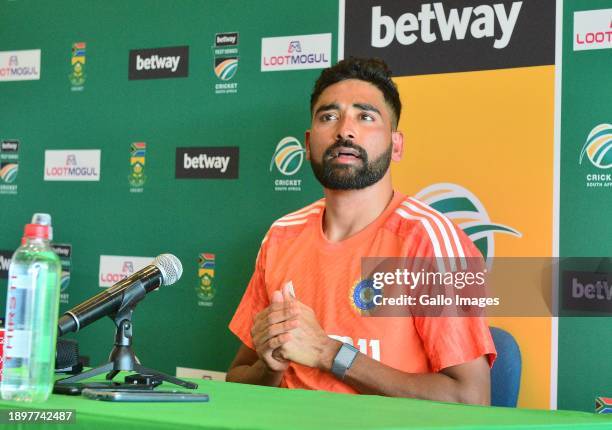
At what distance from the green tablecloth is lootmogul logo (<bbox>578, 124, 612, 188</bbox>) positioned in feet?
4.51

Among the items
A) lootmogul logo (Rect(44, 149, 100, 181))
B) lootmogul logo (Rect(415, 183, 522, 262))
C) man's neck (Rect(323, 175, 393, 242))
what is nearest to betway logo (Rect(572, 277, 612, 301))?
lootmogul logo (Rect(415, 183, 522, 262))

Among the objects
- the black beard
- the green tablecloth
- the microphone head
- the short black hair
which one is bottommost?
the green tablecloth

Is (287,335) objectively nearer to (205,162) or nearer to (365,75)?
(365,75)

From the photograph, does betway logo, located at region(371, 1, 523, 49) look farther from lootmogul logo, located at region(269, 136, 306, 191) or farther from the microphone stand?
the microphone stand

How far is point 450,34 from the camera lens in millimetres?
2572

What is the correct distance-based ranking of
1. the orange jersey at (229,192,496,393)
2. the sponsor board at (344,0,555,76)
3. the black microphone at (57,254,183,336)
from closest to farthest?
the black microphone at (57,254,183,336) → the orange jersey at (229,192,496,393) → the sponsor board at (344,0,555,76)

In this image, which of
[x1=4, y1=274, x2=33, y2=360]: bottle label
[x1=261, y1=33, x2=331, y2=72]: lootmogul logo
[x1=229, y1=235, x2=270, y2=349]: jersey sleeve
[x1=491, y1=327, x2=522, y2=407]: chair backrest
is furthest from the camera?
[x1=261, y1=33, x2=331, y2=72]: lootmogul logo

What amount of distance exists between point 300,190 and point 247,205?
0.24 meters

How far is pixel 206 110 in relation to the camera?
Answer: 3004mm

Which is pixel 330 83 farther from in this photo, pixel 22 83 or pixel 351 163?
pixel 22 83

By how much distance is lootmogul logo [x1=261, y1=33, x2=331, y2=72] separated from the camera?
9.12ft

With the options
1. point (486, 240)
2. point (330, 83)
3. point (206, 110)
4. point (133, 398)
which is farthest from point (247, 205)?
point (133, 398)

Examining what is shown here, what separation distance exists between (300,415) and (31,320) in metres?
0.42

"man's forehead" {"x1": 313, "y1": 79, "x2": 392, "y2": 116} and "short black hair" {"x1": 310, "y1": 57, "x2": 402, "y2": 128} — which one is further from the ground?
"short black hair" {"x1": 310, "y1": 57, "x2": 402, "y2": 128}
